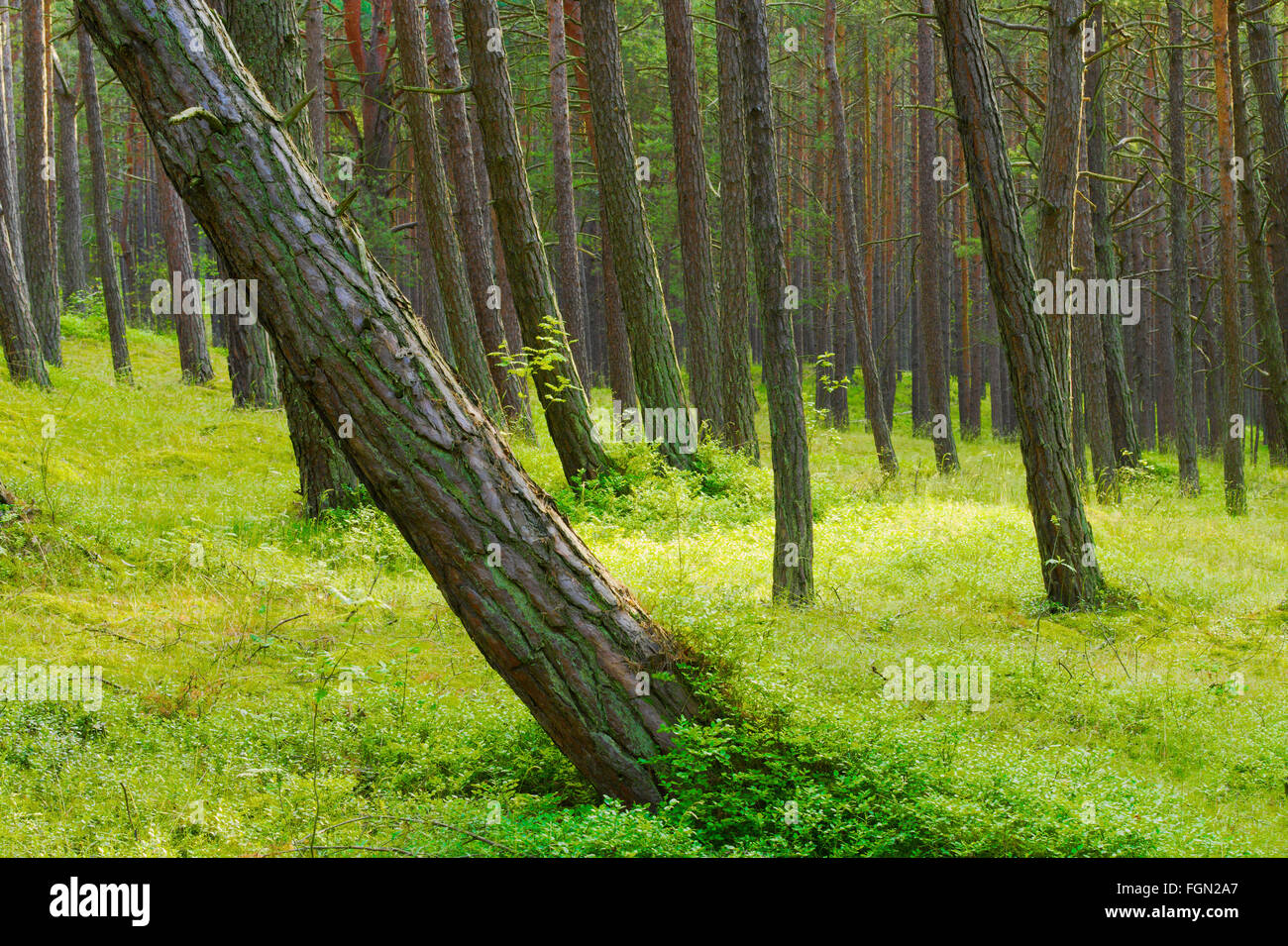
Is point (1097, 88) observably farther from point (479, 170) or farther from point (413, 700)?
point (413, 700)

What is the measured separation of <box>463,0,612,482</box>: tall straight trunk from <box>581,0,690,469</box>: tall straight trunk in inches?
44.5

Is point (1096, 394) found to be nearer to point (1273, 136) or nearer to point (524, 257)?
point (1273, 136)

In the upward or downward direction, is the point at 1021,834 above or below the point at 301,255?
below

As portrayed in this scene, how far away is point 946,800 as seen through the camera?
161 inches

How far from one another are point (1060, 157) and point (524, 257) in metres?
5.92

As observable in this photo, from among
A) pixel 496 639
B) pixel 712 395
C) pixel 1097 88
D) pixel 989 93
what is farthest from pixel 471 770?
pixel 1097 88

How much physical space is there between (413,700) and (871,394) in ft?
43.8

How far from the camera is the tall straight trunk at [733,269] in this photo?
46.5 feet

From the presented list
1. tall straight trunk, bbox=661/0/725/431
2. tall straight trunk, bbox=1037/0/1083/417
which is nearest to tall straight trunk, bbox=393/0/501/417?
tall straight trunk, bbox=661/0/725/431

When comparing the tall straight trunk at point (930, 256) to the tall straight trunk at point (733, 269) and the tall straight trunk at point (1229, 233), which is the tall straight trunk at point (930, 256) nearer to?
the tall straight trunk at point (1229, 233)

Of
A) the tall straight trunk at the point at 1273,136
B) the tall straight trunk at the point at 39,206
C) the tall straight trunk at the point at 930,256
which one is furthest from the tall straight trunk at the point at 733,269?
the tall straight trunk at the point at 39,206

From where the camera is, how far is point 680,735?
4.41m

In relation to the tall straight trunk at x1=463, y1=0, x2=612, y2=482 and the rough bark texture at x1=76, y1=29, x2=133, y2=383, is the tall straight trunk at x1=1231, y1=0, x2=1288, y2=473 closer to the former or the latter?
the tall straight trunk at x1=463, y1=0, x2=612, y2=482

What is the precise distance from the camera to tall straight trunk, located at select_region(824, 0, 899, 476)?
17.2 meters
